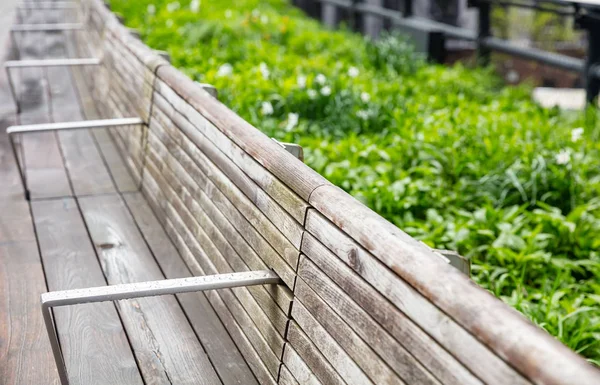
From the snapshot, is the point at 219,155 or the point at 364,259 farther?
the point at 219,155

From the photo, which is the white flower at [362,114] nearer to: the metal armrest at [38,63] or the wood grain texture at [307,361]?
the metal armrest at [38,63]

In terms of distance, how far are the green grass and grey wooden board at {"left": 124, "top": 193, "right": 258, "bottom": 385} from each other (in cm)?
106

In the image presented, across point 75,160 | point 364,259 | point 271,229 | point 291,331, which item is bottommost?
point 75,160

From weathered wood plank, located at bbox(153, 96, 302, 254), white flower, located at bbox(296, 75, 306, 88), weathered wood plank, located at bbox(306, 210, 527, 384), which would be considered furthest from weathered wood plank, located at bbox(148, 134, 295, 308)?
white flower, located at bbox(296, 75, 306, 88)

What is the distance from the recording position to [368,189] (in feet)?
15.9

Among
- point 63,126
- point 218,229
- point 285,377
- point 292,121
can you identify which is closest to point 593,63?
point 292,121

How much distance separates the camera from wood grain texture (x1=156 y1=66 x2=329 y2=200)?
2559 mm

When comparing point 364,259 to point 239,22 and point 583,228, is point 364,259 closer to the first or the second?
point 583,228

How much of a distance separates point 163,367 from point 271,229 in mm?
655

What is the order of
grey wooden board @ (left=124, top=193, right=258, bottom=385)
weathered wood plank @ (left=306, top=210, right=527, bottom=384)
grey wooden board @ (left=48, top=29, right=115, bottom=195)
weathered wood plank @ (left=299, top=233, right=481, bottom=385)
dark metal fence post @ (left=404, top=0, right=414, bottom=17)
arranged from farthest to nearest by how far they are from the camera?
dark metal fence post @ (left=404, top=0, right=414, bottom=17), grey wooden board @ (left=48, top=29, right=115, bottom=195), grey wooden board @ (left=124, top=193, right=258, bottom=385), weathered wood plank @ (left=299, top=233, right=481, bottom=385), weathered wood plank @ (left=306, top=210, right=527, bottom=384)

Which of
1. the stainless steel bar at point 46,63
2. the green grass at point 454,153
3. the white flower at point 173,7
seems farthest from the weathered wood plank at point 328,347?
the white flower at point 173,7

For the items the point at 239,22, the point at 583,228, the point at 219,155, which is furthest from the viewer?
the point at 239,22

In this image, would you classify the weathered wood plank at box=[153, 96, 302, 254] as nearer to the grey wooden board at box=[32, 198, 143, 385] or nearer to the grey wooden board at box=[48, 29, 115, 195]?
the grey wooden board at box=[32, 198, 143, 385]

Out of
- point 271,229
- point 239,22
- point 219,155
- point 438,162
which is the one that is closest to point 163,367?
point 271,229
